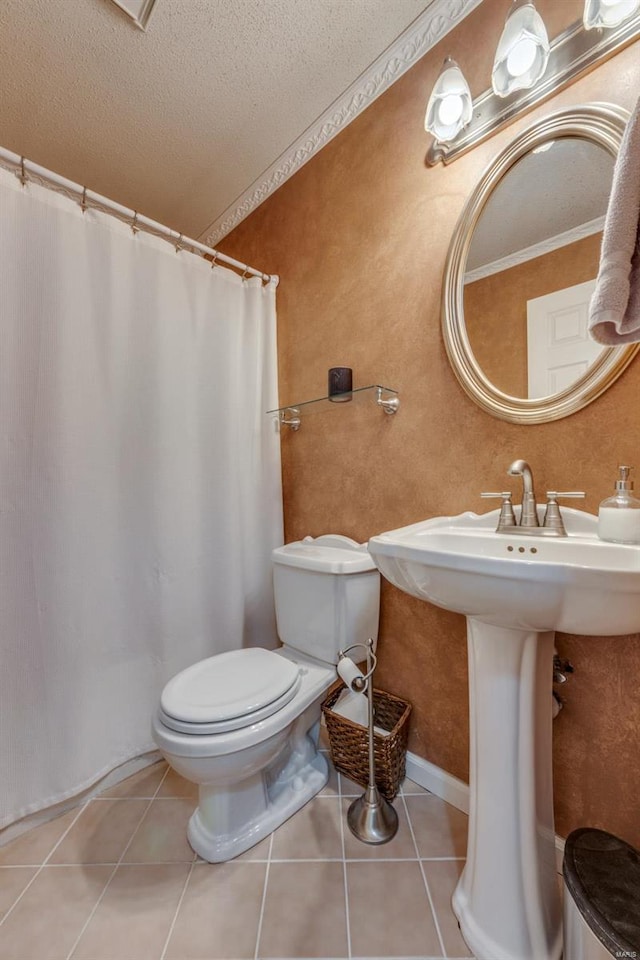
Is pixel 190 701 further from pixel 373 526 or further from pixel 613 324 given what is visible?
pixel 613 324

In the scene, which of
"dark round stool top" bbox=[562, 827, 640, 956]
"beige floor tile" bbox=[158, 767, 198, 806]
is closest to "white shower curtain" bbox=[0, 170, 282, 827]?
"beige floor tile" bbox=[158, 767, 198, 806]

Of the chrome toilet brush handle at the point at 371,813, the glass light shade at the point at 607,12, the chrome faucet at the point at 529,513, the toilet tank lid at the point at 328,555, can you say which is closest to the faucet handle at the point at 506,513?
the chrome faucet at the point at 529,513

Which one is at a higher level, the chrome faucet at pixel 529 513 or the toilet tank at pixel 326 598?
the chrome faucet at pixel 529 513

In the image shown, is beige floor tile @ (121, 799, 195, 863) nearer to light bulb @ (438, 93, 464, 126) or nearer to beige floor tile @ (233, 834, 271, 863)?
beige floor tile @ (233, 834, 271, 863)

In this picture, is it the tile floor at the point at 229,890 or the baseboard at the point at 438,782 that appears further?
the baseboard at the point at 438,782

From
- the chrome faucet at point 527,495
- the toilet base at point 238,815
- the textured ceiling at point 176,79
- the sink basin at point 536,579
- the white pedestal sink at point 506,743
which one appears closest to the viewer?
the sink basin at point 536,579

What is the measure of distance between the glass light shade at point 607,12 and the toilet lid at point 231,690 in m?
1.74

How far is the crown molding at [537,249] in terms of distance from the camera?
938 millimetres

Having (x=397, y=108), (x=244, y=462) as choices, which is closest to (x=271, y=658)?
(x=244, y=462)

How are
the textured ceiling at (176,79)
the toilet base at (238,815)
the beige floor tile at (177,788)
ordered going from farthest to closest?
the beige floor tile at (177,788) < the textured ceiling at (176,79) < the toilet base at (238,815)

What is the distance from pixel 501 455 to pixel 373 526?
0.49 meters

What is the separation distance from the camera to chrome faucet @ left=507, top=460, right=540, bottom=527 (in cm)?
93

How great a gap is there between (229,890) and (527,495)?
3.93 ft

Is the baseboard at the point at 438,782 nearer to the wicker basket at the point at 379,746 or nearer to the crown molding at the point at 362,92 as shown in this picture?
the wicker basket at the point at 379,746
